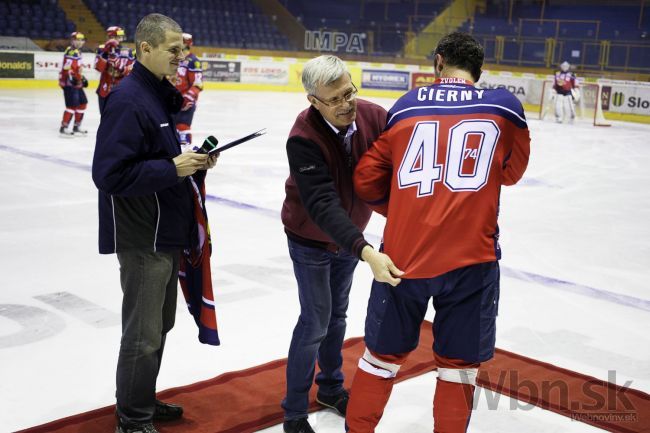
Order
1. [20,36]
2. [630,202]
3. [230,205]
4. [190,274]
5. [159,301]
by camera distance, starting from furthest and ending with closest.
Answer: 1. [20,36]
2. [630,202]
3. [230,205]
4. [190,274]
5. [159,301]

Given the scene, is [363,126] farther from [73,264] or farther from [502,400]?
[73,264]

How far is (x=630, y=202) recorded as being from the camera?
8930 mm

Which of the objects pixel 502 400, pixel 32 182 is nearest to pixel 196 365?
pixel 502 400

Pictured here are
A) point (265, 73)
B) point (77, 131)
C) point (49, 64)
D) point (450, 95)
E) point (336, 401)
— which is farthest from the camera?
point (265, 73)

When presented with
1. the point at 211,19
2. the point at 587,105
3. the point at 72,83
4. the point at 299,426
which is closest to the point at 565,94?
the point at 587,105

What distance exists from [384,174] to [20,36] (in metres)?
21.3

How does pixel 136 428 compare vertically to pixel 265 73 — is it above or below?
below

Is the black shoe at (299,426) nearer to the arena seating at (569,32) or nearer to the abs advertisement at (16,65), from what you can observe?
the abs advertisement at (16,65)

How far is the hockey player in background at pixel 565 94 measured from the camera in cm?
1888

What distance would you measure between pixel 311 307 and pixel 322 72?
89 cm

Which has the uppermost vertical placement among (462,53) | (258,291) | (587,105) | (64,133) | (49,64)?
(462,53)

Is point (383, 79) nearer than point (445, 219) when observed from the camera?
No

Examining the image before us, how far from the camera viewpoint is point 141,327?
2811 millimetres

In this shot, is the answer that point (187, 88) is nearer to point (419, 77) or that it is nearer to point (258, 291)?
point (258, 291)
